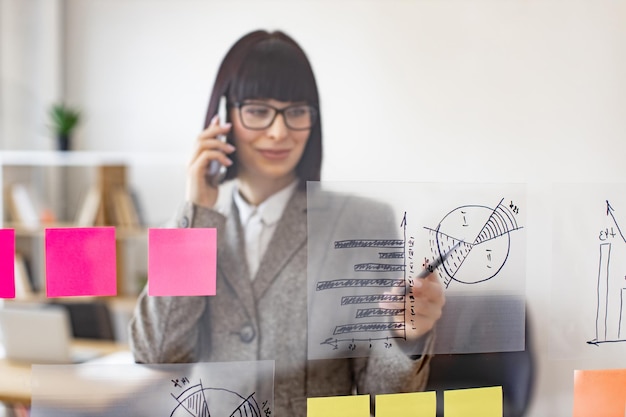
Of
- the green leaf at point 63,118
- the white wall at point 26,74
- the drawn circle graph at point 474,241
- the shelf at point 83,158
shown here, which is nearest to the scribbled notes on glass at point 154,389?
the drawn circle graph at point 474,241

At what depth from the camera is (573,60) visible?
68cm

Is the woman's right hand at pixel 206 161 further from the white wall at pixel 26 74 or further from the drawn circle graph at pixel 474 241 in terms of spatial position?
the white wall at pixel 26 74

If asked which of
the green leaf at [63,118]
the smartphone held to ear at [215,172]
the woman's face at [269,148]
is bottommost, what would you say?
the smartphone held to ear at [215,172]

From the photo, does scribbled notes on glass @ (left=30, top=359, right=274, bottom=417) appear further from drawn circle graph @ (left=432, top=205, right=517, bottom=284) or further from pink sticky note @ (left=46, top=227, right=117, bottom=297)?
drawn circle graph @ (left=432, top=205, right=517, bottom=284)

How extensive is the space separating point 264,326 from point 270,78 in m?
0.29

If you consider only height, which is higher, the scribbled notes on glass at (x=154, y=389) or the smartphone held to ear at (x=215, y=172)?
the smartphone held to ear at (x=215, y=172)

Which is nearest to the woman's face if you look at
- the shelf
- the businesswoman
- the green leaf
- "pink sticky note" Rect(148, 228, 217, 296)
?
the businesswoman

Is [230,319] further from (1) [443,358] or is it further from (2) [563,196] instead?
(2) [563,196]

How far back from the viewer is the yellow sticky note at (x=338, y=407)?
24.3 inches

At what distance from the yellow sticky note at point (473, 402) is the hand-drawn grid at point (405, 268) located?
0.29ft

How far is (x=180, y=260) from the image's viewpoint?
23.4 inches

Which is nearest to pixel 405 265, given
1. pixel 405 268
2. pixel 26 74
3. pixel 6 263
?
pixel 405 268

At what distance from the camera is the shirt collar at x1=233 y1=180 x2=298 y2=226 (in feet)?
2.25

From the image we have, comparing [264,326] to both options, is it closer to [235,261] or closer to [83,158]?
[235,261]
